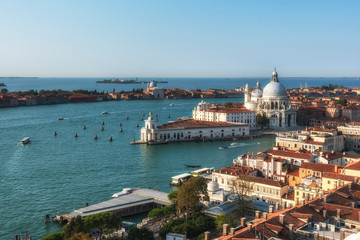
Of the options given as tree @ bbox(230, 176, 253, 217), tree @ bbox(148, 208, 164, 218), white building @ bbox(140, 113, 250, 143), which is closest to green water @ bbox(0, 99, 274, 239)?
white building @ bbox(140, 113, 250, 143)

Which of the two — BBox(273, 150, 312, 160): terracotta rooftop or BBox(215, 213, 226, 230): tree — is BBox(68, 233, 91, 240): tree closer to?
BBox(215, 213, 226, 230): tree

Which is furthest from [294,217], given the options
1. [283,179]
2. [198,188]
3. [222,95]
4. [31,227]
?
[222,95]

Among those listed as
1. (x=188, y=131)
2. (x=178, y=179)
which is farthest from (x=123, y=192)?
(x=188, y=131)

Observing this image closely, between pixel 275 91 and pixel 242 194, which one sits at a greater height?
pixel 275 91

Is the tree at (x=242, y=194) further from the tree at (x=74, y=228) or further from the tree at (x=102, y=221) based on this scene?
the tree at (x=74, y=228)

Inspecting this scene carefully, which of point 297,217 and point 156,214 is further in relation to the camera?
point 156,214

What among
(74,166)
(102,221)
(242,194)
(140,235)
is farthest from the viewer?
(74,166)

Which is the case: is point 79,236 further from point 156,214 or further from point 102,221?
point 156,214
